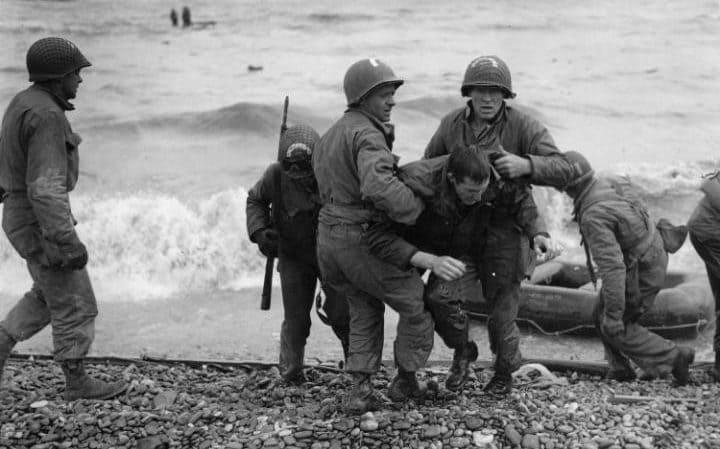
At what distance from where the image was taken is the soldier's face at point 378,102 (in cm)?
518

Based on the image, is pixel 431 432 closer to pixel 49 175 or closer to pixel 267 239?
pixel 267 239

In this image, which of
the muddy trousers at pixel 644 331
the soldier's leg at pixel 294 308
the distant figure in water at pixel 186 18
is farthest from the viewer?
the distant figure in water at pixel 186 18

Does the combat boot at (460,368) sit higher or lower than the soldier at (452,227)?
lower

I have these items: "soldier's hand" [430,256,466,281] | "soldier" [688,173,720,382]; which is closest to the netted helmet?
"soldier's hand" [430,256,466,281]

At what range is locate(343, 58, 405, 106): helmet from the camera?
5094 mm

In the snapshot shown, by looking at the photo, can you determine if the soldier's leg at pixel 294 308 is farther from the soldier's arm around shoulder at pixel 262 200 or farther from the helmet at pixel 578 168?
the helmet at pixel 578 168

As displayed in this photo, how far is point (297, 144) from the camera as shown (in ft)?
18.7

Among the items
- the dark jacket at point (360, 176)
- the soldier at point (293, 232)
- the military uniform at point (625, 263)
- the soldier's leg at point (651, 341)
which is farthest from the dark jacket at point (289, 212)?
the soldier's leg at point (651, 341)

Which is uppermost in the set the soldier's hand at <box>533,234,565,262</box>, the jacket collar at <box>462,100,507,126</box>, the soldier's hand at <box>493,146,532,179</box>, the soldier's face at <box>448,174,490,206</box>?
the jacket collar at <box>462,100,507,126</box>

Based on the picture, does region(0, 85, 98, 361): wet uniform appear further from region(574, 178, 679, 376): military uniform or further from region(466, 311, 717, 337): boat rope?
region(466, 311, 717, 337): boat rope

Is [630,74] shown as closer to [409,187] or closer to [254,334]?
[254,334]

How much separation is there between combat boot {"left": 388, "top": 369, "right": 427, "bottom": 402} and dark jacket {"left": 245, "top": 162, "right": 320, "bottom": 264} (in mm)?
1032

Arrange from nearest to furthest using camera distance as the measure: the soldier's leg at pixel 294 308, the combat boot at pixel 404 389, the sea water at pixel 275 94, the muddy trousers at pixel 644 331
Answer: the combat boot at pixel 404 389, the soldier's leg at pixel 294 308, the muddy trousers at pixel 644 331, the sea water at pixel 275 94

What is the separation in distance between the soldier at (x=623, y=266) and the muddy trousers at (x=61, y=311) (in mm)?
3549
